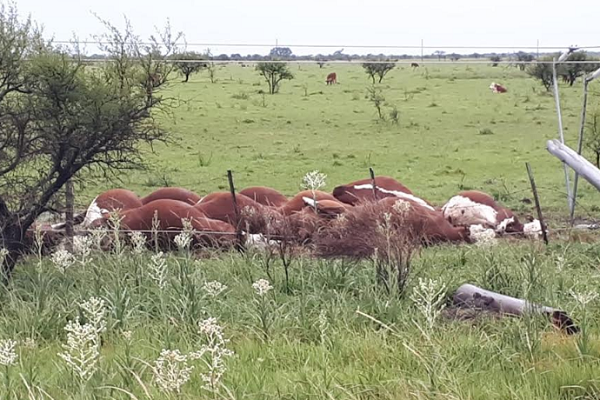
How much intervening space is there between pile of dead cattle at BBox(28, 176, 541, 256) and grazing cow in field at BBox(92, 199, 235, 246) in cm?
1

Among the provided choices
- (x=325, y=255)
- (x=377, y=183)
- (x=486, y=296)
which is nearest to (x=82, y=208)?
(x=377, y=183)

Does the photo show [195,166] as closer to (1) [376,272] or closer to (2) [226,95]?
(1) [376,272]

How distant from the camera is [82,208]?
469 inches

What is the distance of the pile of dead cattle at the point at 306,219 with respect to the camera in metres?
7.73

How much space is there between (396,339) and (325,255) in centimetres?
226

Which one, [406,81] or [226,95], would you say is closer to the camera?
[226,95]

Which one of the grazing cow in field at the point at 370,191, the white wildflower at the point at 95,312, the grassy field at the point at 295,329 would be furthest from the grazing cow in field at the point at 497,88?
the white wildflower at the point at 95,312

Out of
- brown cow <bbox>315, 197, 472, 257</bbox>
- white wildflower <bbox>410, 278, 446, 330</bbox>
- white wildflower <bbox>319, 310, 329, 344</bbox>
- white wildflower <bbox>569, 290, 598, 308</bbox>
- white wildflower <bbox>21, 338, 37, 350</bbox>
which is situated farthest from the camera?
brown cow <bbox>315, 197, 472, 257</bbox>

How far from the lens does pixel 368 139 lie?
24.3 meters

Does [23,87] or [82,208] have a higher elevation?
[23,87]

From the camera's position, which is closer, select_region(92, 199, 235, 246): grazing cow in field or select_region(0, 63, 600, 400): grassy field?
select_region(0, 63, 600, 400): grassy field

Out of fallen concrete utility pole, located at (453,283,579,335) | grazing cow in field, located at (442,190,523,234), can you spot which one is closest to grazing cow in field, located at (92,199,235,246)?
grazing cow in field, located at (442,190,523,234)

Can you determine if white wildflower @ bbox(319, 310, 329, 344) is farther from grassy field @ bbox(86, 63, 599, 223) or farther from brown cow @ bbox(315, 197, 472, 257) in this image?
grassy field @ bbox(86, 63, 599, 223)

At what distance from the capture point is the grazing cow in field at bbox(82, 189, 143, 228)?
10805mm
